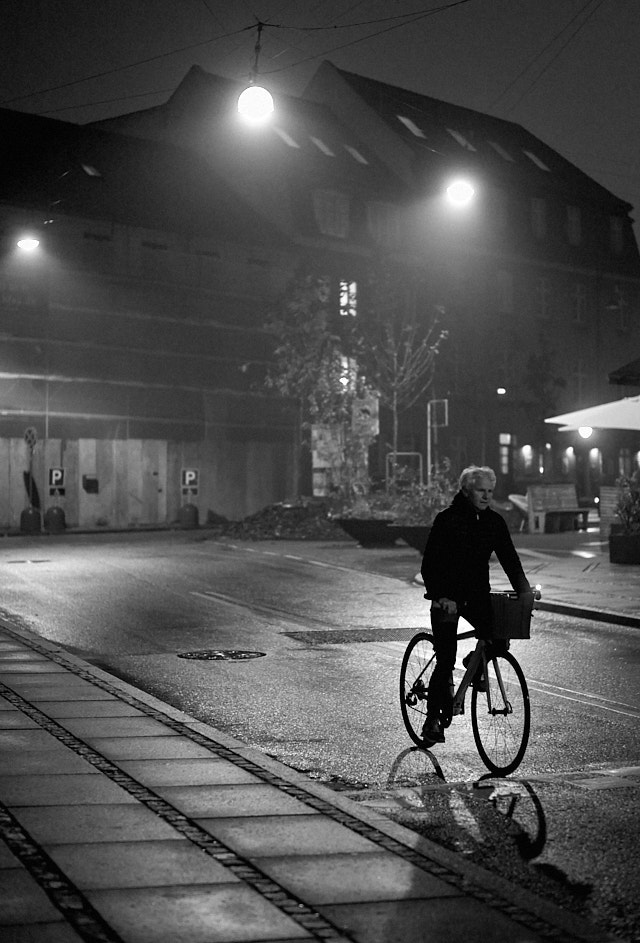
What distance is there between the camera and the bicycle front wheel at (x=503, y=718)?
26.3 ft

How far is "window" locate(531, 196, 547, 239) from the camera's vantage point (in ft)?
190

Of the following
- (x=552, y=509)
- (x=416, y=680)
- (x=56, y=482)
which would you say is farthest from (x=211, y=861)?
(x=56, y=482)

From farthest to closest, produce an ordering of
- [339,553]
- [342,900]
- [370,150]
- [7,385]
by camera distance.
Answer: [370,150] < [7,385] < [339,553] < [342,900]

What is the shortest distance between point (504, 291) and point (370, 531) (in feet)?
98.7

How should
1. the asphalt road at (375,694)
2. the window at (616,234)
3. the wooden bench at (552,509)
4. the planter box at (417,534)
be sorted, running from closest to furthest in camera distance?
the asphalt road at (375,694) < the planter box at (417,534) < the wooden bench at (552,509) < the window at (616,234)

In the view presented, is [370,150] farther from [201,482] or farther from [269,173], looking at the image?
[201,482]

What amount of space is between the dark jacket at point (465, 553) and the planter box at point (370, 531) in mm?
19746

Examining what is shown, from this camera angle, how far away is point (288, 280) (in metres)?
45.3

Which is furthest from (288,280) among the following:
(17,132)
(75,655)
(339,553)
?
(75,655)

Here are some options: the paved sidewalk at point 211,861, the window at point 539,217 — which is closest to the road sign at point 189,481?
the window at point 539,217

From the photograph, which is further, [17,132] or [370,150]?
[370,150]

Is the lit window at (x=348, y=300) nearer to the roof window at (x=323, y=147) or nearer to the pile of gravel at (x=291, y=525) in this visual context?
the roof window at (x=323, y=147)

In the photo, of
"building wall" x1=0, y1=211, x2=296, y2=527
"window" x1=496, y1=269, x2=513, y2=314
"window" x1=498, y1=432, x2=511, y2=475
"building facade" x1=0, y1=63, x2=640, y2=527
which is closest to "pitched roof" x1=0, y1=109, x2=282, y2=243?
"building facade" x1=0, y1=63, x2=640, y2=527

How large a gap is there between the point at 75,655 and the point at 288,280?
3303cm
